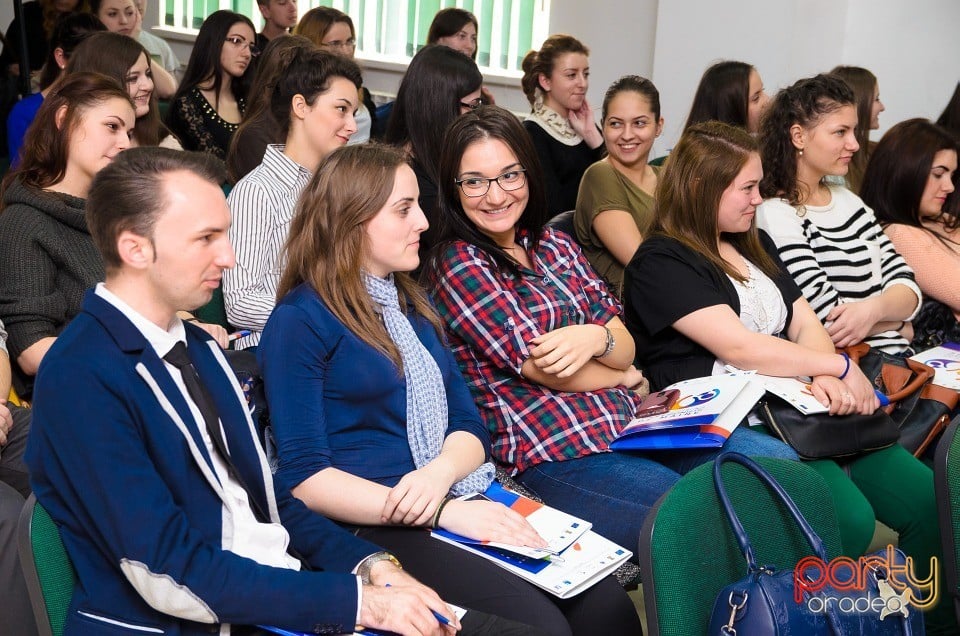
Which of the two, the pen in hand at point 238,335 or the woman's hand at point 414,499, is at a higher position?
the pen in hand at point 238,335

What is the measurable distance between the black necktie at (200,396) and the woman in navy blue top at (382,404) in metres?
0.32

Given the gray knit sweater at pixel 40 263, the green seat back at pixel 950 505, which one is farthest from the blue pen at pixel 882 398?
the gray knit sweater at pixel 40 263

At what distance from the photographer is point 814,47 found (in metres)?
4.93

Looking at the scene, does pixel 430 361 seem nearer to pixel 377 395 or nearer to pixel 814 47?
pixel 377 395

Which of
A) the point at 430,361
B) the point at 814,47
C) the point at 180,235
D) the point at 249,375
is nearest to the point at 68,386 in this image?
the point at 180,235

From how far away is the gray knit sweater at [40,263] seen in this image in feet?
7.79

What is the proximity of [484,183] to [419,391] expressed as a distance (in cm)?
58

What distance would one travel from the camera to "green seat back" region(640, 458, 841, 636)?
61.6 inches

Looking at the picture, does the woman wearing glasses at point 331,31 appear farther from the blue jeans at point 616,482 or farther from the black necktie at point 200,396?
the black necktie at point 200,396

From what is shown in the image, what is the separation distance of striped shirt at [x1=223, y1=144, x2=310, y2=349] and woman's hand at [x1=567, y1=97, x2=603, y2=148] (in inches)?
70.6

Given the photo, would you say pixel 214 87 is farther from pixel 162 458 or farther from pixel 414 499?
pixel 162 458

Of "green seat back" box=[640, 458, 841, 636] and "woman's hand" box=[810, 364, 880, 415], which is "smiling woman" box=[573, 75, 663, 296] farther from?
"green seat back" box=[640, 458, 841, 636]

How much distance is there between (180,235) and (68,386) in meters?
0.27

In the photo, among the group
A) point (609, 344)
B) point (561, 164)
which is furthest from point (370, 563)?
point (561, 164)
